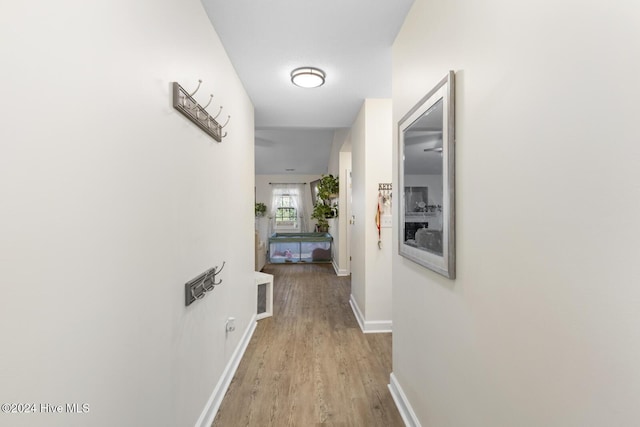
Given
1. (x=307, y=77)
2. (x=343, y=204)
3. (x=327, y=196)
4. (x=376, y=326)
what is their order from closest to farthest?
(x=307, y=77) < (x=376, y=326) < (x=343, y=204) < (x=327, y=196)

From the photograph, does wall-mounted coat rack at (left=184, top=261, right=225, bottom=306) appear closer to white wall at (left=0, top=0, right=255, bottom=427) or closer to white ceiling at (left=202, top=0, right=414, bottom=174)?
white wall at (left=0, top=0, right=255, bottom=427)

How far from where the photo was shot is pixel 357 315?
3539 mm

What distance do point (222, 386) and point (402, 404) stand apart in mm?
1193

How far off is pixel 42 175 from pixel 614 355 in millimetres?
1275

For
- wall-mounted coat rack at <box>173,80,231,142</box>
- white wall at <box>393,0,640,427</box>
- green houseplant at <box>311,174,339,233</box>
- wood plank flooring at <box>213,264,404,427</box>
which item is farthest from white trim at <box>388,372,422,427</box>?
green houseplant at <box>311,174,339,233</box>

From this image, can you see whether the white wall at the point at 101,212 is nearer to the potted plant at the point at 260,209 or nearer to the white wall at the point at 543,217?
the white wall at the point at 543,217

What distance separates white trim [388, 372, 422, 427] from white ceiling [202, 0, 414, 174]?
2.34m

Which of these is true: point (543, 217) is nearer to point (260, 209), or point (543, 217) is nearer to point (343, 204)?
point (343, 204)

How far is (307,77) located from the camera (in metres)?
2.55

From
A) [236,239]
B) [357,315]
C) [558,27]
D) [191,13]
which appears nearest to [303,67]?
[191,13]

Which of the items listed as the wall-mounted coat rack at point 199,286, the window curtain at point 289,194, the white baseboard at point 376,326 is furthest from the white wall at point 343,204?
the wall-mounted coat rack at point 199,286

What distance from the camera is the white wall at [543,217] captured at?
59 cm

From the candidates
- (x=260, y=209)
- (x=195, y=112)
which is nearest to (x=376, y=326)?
(x=195, y=112)

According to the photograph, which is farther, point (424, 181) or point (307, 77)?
point (307, 77)
